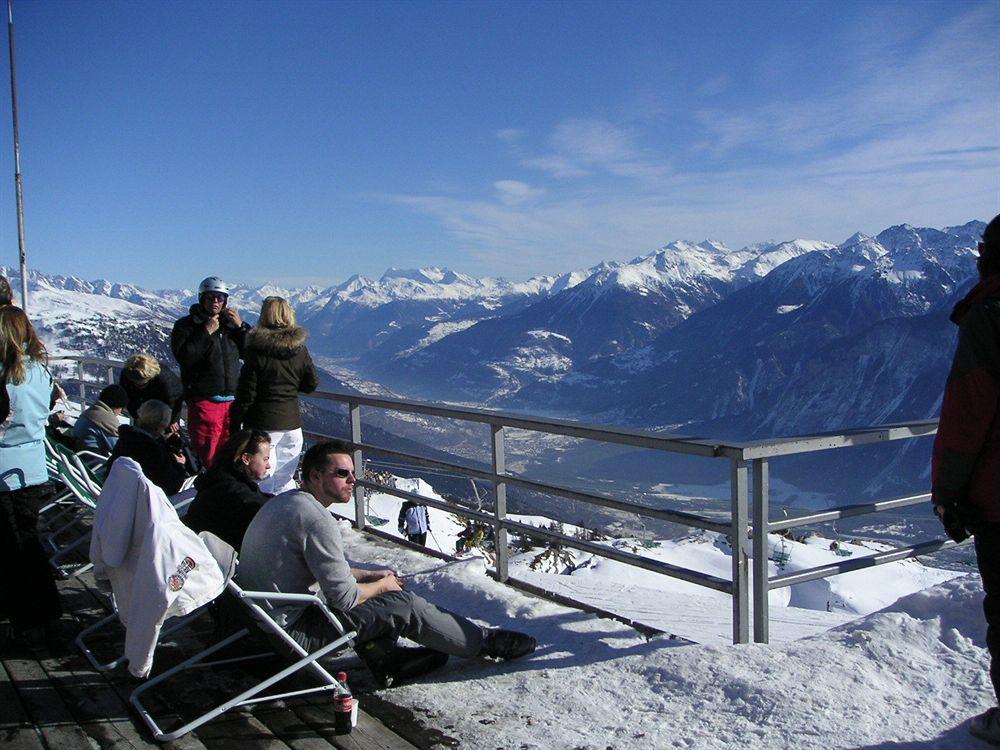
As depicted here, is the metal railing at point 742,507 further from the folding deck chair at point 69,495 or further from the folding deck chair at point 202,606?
the folding deck chair at point 69,495

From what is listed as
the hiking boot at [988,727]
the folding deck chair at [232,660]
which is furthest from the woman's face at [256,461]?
the hiking boot at [988,727]

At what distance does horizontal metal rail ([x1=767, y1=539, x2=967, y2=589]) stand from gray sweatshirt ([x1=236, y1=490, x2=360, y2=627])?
6.49 feet

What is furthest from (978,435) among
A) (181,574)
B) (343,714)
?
(181,574)

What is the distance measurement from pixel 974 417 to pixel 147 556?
281 cm

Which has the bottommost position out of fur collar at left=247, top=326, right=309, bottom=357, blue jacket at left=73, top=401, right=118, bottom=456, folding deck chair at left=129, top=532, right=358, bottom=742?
folding deck chair at left=129, top=532, right=358, bottom=742

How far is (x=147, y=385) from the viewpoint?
6.85m

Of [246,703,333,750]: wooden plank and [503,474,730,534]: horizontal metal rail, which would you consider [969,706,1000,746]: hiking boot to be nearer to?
[503,474,730,534]: horizontal metal rail

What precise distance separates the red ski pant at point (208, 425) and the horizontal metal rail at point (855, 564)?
13.4 feet

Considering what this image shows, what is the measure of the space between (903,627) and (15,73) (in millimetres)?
13988

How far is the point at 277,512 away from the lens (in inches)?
136

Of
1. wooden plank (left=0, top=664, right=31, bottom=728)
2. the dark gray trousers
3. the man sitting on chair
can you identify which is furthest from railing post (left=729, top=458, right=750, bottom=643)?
wooden plank (left=0, top=664, right=31, bottom=728)

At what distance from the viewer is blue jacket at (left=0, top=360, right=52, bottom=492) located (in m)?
4.05

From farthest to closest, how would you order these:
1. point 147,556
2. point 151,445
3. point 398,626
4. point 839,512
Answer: point 151,445 < point 839,512 < point 398,626 < point 147,556

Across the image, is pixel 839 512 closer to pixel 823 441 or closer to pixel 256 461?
pixel 823 441
